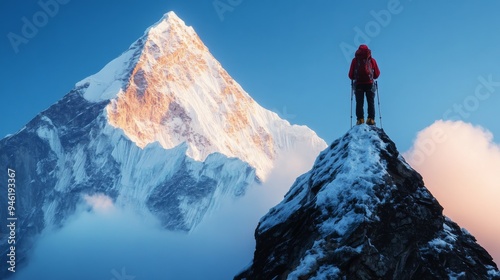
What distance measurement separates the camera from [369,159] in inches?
595

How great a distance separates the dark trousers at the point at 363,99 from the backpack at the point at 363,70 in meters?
0.23

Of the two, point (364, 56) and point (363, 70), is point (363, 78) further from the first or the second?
point (364, 56)

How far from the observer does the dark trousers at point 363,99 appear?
18875mm

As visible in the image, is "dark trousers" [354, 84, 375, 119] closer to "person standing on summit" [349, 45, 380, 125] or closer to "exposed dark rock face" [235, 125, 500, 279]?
"person standing on summit" [349, 45, 380, 125]

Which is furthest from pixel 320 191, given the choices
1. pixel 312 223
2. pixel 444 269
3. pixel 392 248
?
pixel 444 269

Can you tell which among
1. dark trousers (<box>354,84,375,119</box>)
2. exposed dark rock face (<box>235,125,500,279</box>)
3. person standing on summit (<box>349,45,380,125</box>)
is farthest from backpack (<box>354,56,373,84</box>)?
exposed dark rock face (<box>235,125,500,279</box>)

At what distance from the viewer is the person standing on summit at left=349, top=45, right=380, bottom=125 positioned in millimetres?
18469

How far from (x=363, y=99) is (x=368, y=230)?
618cm

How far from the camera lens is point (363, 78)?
18.6 meters

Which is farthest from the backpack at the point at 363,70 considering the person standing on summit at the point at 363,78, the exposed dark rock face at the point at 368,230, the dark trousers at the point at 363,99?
the exposed dark rock face at the point at 368,230

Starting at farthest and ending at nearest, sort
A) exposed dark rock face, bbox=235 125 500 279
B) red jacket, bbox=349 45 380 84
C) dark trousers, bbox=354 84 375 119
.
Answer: dark trousers, bbox=354 84 375 119 → red jacket, bbox=349 45 380 84 → exposed dark rock face, bbox=235 125 500 279

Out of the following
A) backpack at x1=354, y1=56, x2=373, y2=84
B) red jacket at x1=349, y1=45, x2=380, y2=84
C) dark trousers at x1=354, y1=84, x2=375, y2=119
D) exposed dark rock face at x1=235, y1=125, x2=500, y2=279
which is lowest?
exposed dark rock face at x1=235, y1=125, x2=500, y2=279

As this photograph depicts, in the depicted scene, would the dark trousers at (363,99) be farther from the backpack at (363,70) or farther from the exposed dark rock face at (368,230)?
the exposed dark rock face at (368,230)

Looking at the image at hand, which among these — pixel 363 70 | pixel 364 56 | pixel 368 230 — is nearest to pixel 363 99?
pixel 363 70
